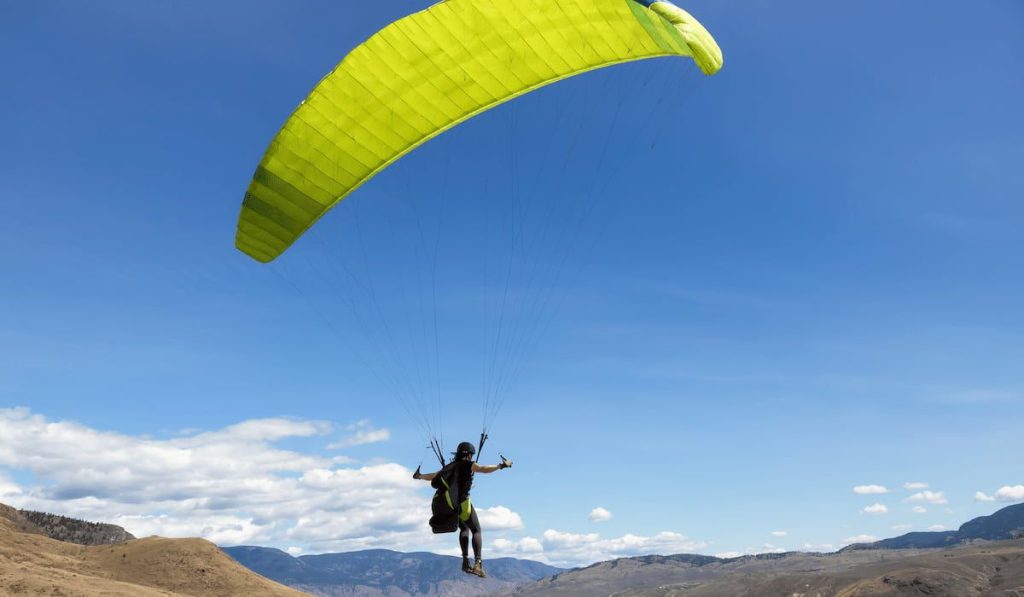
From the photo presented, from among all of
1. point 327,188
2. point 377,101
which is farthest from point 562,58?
point 327,188

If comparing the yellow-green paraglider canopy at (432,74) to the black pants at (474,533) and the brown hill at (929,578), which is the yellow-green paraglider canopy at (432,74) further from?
the brown hill at (929,578)

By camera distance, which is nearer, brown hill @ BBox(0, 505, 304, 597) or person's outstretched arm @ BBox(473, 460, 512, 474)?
person's outstretched arm @ BBox(473, 460, 512, 474)

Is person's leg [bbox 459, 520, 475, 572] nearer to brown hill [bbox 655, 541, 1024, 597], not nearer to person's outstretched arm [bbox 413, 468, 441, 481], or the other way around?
person's outstretched arm [bbox 413, 468, 441, 481]

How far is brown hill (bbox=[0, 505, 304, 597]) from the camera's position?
51656 millimetres

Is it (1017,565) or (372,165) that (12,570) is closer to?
(372,165)

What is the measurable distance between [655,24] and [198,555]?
69903 millimetres

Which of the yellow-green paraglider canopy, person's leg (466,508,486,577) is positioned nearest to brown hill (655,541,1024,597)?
person's leg (466,508,486,577)

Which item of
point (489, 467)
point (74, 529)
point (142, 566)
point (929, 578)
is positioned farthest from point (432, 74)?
point (929, 578)

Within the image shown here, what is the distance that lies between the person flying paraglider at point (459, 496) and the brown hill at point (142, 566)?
4493 cm

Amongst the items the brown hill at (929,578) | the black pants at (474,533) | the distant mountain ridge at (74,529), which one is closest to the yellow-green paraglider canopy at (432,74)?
the black pants at (474,533)

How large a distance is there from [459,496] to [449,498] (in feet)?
0.74

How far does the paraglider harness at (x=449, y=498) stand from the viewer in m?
13.4

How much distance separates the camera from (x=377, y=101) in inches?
544

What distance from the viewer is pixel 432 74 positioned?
13.8m
